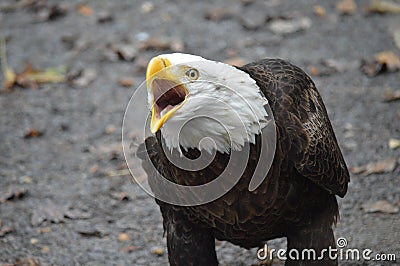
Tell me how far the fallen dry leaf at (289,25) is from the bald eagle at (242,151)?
3626mm

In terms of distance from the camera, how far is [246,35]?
23.6 ft

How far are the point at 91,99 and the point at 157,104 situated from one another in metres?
3.48

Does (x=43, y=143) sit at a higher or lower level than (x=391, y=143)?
lower

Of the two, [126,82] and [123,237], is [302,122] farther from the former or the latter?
[126,82]

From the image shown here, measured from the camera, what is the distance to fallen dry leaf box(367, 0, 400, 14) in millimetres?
7250

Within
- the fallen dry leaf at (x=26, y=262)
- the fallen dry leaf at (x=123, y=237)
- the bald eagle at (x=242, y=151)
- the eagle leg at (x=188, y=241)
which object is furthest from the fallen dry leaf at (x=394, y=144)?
the fallen dry leaf at (x=26, y=262)

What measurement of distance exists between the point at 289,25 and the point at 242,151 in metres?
4.25

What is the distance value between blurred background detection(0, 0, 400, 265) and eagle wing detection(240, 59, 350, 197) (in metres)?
0.87

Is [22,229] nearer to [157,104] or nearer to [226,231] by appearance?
[226,231]

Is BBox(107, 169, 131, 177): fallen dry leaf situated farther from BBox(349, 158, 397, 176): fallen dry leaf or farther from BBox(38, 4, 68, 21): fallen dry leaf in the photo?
BBox(38, 4, 68, 21): fallen dry leaf

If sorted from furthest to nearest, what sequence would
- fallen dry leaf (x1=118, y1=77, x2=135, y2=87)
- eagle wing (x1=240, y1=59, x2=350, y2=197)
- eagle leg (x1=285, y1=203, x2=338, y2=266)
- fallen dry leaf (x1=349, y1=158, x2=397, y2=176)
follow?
fallen dry leaf (x1=118, y1=77, x2=135, y2=87)
fallen dry leaf (x1=349, y1=158, x2=397, y2=176)
eagle leg (x1=285, y1=203, x2=338, y2=266)
eagle wing (x1=240, y1=59, x2=350, y2=197)

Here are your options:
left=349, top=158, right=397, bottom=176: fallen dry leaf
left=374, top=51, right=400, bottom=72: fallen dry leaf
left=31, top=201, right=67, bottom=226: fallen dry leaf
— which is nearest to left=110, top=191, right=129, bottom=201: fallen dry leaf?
left=31, top=201, right=67, bottom=226: fallen dry leaf

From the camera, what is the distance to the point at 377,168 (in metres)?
5.02

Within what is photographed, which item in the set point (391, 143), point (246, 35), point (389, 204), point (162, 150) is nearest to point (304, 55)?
point (246, 35)
